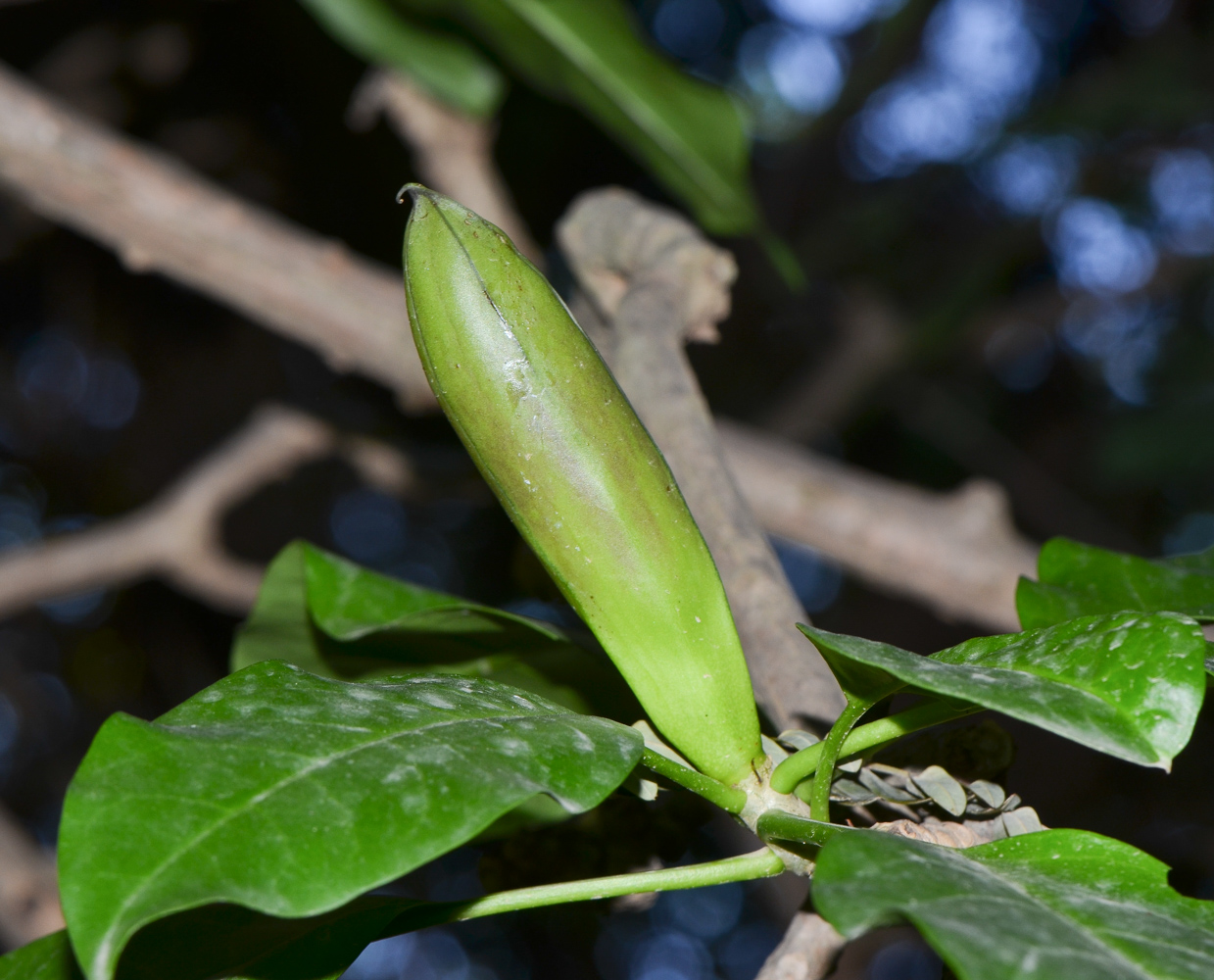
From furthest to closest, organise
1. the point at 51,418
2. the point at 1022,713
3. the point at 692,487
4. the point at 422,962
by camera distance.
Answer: the point at 422,962, the point at 51,418, the point at 692,487, the point at 1022,713

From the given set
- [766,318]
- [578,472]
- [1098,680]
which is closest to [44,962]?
[578,472]

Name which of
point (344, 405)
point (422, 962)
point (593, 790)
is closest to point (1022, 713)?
point (593, 790)

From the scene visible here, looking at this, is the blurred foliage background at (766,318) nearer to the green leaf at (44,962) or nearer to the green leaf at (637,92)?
the green leaf at (637,92)

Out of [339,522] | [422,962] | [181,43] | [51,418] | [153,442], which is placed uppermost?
[181,43]

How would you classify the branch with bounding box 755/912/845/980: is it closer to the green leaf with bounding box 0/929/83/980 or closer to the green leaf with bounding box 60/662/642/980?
the green leaf with bounding box 60/662/642/980

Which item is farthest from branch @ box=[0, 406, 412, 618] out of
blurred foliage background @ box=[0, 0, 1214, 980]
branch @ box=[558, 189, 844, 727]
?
branch @ box=[558, 189, 844, 727]

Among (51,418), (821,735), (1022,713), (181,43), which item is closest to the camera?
(1022,713)

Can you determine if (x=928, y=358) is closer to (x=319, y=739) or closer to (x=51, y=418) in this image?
(x=51, y=418)

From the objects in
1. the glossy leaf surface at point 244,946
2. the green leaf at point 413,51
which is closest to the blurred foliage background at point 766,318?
the green leaf at point 413,51
